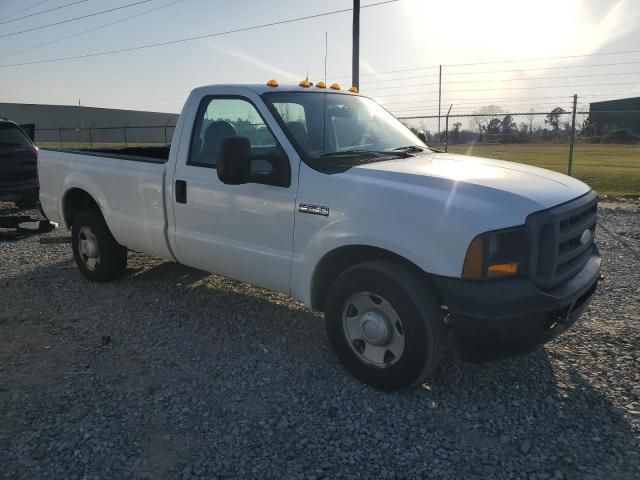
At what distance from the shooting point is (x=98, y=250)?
18.6 ft

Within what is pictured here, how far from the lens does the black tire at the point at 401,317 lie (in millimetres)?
3145

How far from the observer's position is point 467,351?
310 centimetres

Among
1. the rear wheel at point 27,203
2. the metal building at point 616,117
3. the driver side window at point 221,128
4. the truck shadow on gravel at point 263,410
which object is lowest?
the truck shadow on gravel at point 263,410

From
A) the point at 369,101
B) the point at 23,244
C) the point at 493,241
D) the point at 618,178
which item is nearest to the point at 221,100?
the point at 369,101

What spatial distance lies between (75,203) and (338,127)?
3.46 metres

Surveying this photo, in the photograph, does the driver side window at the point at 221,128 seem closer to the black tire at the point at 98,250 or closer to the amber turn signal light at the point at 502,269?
the black tire at the point at 98,250

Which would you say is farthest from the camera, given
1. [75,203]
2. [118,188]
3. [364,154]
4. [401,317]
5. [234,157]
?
[75,203]

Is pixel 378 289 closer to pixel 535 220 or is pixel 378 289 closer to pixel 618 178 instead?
pixel 535 220

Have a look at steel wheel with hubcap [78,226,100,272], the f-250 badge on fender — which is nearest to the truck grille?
the f-250 badge on fender

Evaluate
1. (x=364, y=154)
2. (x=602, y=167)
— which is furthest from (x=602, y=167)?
(x=364, y=154)

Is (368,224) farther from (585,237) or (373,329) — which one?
(585,237)

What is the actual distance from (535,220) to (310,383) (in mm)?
1765

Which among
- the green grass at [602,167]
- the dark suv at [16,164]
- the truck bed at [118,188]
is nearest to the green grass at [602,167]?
the green grass at [602,167]

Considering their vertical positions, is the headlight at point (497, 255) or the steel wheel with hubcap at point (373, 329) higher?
the headlight at point (497, 255)
